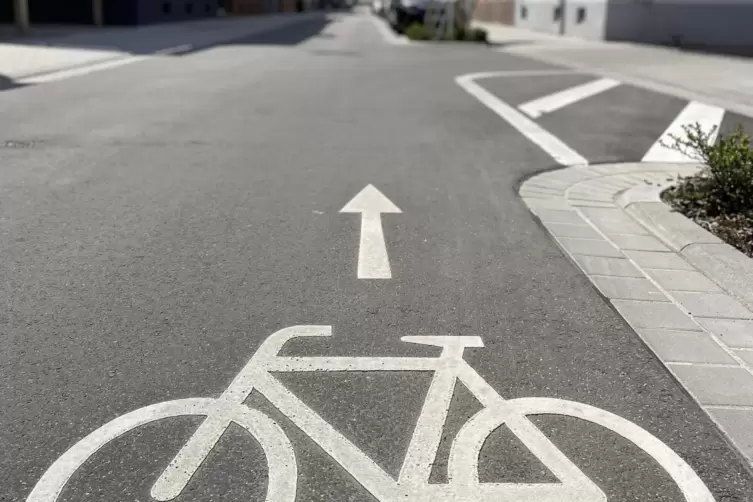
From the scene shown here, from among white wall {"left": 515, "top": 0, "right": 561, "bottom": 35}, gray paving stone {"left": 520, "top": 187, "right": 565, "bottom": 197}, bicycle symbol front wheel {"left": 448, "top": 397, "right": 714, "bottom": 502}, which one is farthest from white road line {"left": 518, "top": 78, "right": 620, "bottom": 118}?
white wall {"left": 515, "top": 0, "right": 561, "bottom": 35}

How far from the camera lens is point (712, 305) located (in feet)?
15.9

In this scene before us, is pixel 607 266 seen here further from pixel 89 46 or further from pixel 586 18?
pixel 586 18

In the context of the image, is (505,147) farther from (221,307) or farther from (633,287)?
(221,307)

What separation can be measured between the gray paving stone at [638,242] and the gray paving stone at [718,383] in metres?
2.02

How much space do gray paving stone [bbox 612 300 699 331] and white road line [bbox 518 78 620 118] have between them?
308 inches

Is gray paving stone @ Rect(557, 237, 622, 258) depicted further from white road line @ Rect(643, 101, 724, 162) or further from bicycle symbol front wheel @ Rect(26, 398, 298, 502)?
bicycle symbol front wheel @ Rect(26, 398, 298, 502)

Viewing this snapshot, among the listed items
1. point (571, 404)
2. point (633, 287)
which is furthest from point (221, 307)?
point (633, 287)

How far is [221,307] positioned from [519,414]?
6.45 feet

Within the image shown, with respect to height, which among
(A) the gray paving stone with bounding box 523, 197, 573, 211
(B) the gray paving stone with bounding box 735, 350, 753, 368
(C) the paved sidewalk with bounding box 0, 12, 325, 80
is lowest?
(B) the gray paving stone with bounding box 735, 350, 753, 368

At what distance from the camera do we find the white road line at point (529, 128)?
9.17 m

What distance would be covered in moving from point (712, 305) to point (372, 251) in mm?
2333

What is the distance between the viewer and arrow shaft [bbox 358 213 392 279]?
5.21 metres

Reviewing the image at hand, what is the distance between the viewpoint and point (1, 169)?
306 inches

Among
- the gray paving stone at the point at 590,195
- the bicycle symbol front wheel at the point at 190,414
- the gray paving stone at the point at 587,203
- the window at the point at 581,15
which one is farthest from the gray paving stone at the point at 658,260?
the window at the point at 581,15
